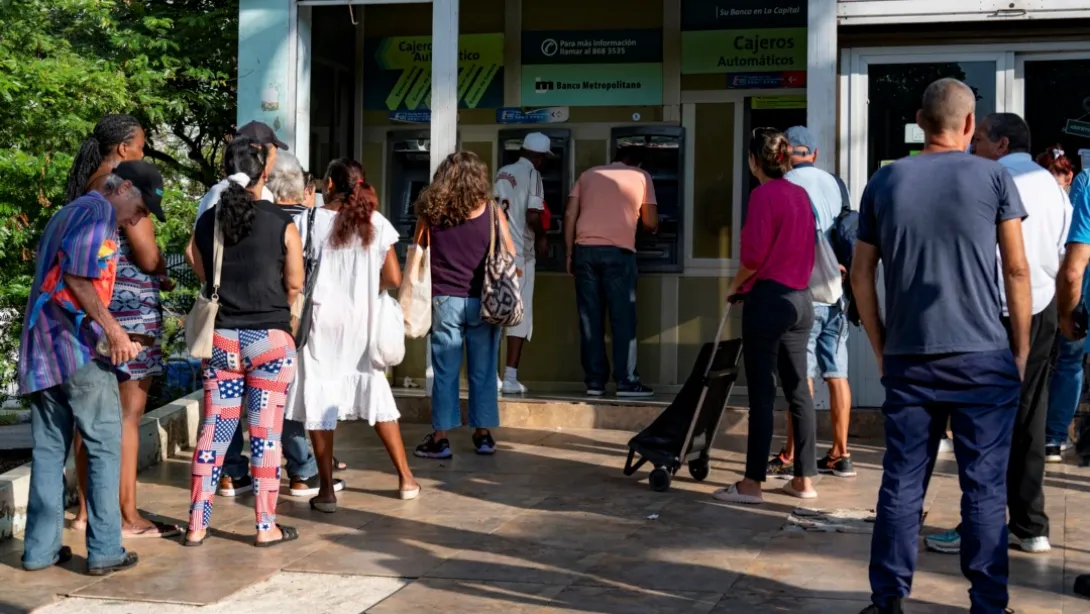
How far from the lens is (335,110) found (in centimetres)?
1061

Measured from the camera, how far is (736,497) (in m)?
6.86

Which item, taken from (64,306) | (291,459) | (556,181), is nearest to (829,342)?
(291,459)

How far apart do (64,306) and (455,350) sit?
279 centimetres

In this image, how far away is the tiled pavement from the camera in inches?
201

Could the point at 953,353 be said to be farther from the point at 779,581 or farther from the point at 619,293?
the point at 619,293

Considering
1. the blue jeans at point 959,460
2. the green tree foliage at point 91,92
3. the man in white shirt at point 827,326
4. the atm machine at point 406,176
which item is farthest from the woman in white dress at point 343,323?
the atm machine at point 406,176

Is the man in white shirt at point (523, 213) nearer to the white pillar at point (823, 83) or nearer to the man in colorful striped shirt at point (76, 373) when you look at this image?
the white pillar at point (823, 83)

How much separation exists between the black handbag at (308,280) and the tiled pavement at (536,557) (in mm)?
867

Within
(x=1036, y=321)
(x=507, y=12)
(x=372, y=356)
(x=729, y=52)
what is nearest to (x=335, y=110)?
(x=507, y=12)

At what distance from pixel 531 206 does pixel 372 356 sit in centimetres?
333

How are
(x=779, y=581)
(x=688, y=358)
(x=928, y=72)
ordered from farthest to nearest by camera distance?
(x=688, y=358) → (x=928, y=72) → (x=779, y=581)

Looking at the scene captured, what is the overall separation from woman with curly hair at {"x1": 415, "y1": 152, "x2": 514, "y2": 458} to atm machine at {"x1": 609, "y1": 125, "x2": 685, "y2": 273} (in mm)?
2505

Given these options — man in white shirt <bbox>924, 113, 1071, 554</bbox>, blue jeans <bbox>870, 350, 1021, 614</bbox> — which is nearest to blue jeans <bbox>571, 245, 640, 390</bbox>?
man in white shirt <bbox>924, 113, 1071, 554</bbox>

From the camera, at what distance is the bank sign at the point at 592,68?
1048cm
